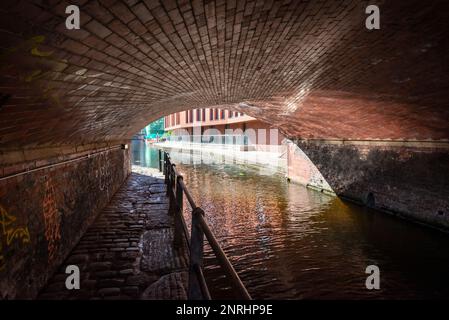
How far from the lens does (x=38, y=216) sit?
171 inches

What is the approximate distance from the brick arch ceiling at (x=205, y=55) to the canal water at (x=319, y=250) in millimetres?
3154

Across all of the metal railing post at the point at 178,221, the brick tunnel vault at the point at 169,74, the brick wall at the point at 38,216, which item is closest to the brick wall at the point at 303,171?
the brick tunnel vault at the point at 169,74

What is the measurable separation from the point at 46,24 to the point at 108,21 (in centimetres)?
59

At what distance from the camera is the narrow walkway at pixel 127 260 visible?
4.16 meters

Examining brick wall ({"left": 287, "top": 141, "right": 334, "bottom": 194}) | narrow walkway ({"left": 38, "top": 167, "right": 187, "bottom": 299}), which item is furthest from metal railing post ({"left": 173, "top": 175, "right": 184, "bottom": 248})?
brick wall ({"left": 287, "top": 141, "right": 334, "bottom": 194})

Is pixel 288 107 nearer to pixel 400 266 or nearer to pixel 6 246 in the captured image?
pixel 400 266

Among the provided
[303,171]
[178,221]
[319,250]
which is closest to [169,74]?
[178,221]

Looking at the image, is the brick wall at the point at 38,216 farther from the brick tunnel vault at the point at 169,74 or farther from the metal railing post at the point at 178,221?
the metal railing post at the point at 178,221

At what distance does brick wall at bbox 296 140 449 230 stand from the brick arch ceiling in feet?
3.57

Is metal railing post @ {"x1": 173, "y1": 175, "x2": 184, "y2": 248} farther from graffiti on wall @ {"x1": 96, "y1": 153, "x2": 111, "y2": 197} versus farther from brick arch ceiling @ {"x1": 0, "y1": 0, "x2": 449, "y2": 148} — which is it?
graffiti on wall @ {"x1": 96, "y1": 153, "x2": 111, "y2": 197}

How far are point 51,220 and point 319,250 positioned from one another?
5.77m

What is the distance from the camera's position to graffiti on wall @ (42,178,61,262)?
4629mm

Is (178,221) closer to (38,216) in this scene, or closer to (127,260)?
(127,260)

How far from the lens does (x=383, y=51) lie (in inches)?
206
